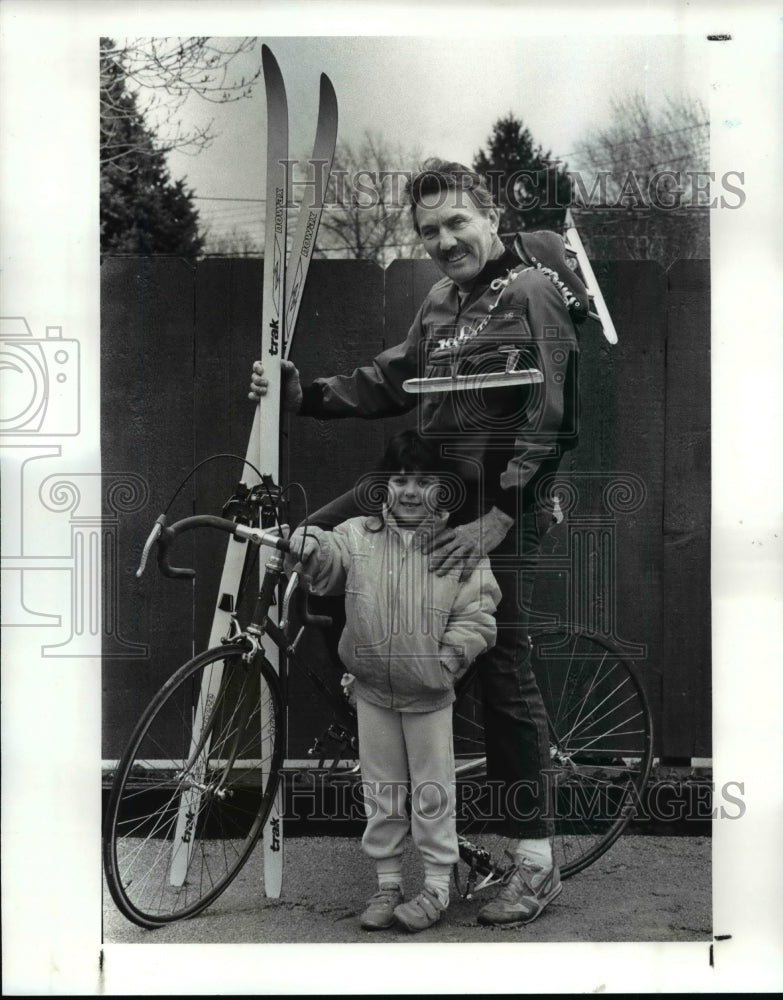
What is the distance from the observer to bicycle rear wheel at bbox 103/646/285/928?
3594 millimetres

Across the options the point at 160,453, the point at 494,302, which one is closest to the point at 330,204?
the point at 494,302

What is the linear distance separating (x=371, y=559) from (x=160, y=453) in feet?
2.21

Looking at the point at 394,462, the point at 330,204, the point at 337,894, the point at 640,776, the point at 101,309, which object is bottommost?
the point at 337,894

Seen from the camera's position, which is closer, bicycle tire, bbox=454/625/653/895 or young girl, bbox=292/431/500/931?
young girl, bbox=292/431/500/931

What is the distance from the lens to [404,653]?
354cm

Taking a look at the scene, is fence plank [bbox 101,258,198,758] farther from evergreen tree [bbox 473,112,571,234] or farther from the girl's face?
evergreen tree [bbox 473,112,571,234]

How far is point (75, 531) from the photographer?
361 cm

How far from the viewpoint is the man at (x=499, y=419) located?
3551 mm

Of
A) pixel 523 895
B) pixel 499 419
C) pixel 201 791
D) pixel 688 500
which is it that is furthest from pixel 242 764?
pixel 688 500

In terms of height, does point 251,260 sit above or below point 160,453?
above

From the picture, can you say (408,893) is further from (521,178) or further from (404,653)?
(521,178)

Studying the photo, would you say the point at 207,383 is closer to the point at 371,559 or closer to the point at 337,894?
the point at 371,559

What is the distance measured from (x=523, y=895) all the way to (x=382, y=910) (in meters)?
0.40

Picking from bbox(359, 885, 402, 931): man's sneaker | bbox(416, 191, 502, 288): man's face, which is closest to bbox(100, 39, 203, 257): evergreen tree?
bbox(416, 191, 502, 288): man's face
